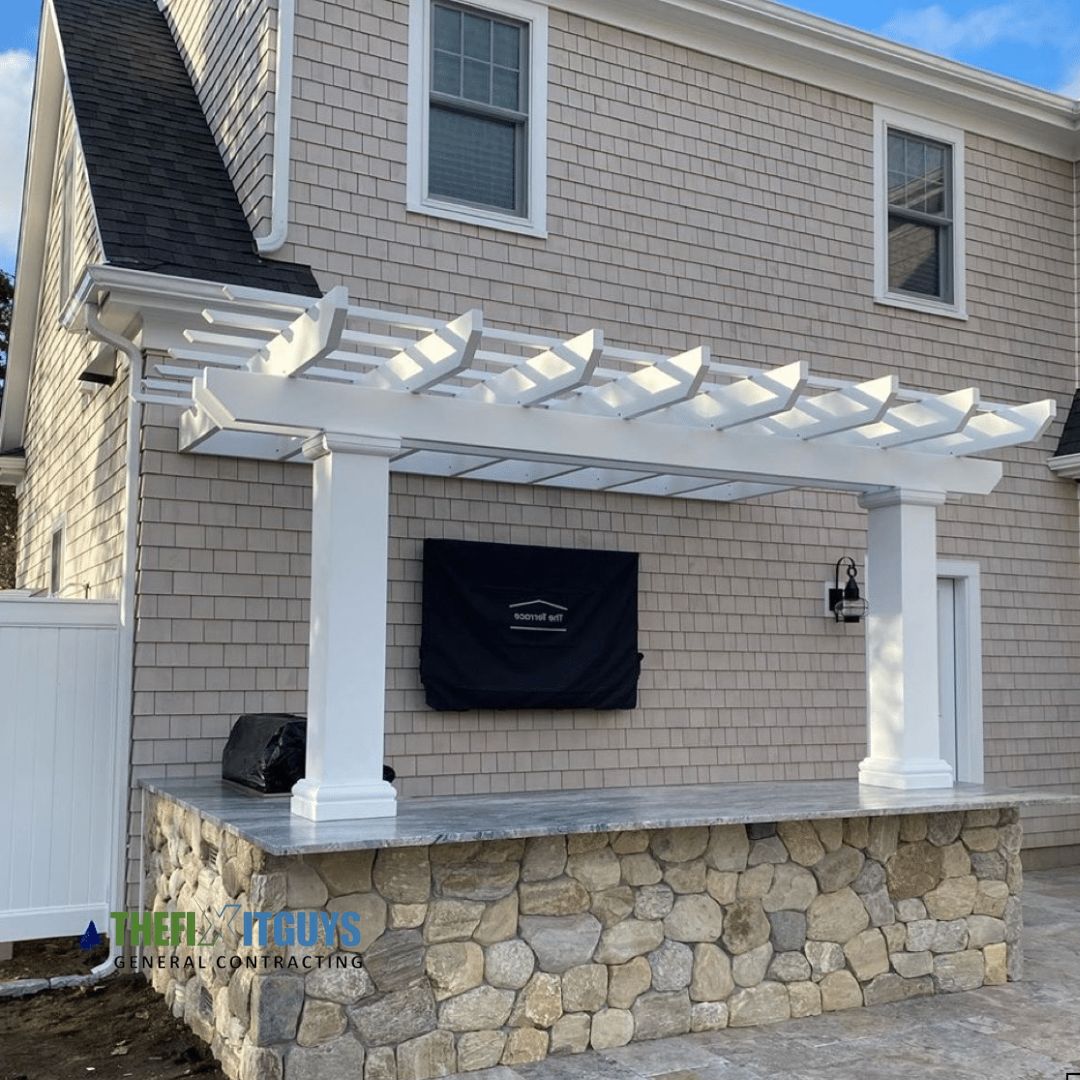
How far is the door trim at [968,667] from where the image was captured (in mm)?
9000

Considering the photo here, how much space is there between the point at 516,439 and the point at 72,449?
440 cm

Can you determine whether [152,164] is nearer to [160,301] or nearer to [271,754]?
[160,301]

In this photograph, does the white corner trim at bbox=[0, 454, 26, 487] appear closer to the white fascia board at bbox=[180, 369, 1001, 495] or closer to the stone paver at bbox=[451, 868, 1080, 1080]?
the white fascia board at bbox=[180, 369, 1001, 495]

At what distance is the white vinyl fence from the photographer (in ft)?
20.4

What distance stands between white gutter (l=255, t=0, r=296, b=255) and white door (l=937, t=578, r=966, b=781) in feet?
17.0

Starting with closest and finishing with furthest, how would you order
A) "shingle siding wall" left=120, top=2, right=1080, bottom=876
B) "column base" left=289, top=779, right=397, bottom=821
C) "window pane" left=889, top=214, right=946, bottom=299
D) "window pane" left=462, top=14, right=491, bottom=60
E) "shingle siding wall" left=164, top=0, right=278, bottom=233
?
1. "column base" left=289, top=779, right=397, bottom=821
2. "shingle siding wall" left=120, top=2, right=1080, bottom=876
3. "shingle siding wall" left=164, top=0, right=278, bottom=233
4. "window pane" left=462, top=14, right=491, bottom=60
5. "window pane" left=889, top=214, right=946, bottom=299

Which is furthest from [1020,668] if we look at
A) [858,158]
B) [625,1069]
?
[625,1069]

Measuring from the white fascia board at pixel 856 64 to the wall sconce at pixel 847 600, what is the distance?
10.9 feet

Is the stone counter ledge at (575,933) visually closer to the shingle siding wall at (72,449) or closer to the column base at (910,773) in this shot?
the column base at (910,773)

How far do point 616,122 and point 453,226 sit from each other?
4.55ft

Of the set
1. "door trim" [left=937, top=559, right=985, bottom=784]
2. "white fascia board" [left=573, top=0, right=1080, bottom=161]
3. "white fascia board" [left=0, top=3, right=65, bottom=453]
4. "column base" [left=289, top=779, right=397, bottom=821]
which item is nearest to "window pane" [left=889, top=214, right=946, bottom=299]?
"white fascia board" [left=573, top=0, right=1080, bottom=161]

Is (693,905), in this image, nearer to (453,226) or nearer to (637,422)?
(637,422)

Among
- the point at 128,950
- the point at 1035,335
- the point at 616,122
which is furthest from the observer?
the point at 1035,335

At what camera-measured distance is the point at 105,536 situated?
7.37m
